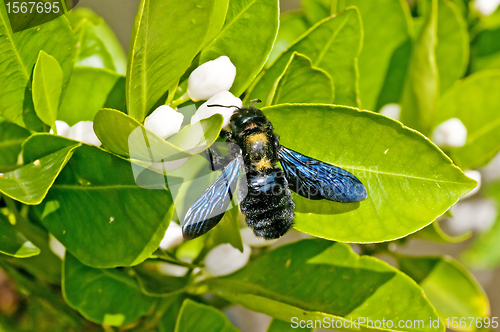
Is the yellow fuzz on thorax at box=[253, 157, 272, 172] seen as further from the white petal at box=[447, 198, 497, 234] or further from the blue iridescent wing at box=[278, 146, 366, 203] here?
the white petal at box=[447, 198, 497, 234]

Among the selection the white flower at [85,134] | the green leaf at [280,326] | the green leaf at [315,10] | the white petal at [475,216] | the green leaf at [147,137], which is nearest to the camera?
the green leaf at [147,137]

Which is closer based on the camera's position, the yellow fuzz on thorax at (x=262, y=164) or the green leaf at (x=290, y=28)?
the yellow fuzz on thorax at (x=262, y=164)

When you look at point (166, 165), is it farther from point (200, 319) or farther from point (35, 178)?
point (200, 319)

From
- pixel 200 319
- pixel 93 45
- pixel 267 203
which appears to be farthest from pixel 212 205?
pixel 93 45

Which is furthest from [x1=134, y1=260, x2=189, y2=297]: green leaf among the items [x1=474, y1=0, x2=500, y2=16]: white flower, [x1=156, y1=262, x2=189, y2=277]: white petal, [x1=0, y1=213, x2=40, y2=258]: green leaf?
[x1=474, y1=0, x2=500, y2=16]: white flower

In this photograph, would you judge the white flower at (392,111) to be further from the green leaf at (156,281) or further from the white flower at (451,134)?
the green leaf at (156,281)

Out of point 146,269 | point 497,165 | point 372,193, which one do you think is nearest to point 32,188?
point 146,269

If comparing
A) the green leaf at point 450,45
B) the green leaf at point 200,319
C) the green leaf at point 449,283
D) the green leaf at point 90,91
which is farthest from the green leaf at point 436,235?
the green leaf at point 90,91

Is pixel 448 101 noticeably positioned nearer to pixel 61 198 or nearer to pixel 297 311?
pixel 297 311
